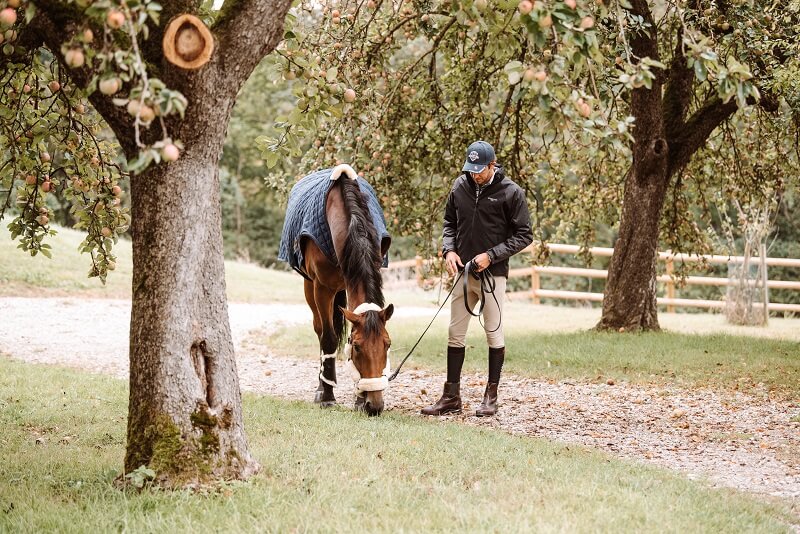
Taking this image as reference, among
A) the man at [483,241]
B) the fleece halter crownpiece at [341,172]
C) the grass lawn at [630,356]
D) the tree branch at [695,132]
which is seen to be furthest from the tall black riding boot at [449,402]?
the tree branch at [695,132]

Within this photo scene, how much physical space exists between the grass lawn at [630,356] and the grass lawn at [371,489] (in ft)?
11.1

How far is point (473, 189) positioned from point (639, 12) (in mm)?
3927

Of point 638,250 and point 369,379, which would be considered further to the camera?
point 638,250

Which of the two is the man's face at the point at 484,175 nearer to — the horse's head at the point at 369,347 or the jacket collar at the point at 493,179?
the jacket collar at the point at 493,179

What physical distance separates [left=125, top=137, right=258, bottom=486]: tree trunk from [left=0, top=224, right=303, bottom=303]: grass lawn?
1187 centimetres

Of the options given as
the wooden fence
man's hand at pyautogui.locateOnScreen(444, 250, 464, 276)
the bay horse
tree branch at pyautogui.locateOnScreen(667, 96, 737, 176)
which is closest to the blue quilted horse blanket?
the bay horse

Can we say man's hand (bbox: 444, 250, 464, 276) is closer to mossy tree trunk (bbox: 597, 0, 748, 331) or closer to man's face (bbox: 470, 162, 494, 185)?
man's face (bbox: 470, 162, 494, 185)

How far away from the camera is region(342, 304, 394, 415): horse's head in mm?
5602

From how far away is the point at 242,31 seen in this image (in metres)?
3.96

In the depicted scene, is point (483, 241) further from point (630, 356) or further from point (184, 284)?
point (630, 356)

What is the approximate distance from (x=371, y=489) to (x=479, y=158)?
10.1 ft

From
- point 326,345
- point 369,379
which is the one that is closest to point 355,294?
point 369,379

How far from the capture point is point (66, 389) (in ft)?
23.1

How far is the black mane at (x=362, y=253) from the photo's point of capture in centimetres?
586
